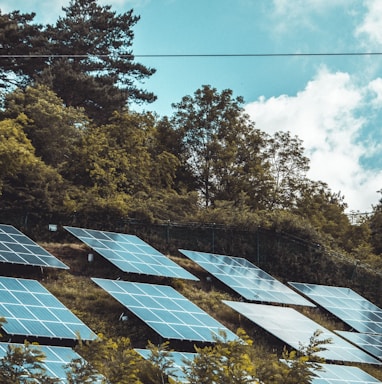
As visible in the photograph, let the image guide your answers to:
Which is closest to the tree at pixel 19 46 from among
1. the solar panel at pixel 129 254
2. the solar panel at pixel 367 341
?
the solar panel at pixel 129 254

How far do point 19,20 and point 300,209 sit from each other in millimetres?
19551

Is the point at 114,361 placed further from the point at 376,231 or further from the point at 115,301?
the point at 376,231

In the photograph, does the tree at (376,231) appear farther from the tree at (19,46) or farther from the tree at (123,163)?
the tree at (19,46)

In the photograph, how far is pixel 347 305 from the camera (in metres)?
32.5

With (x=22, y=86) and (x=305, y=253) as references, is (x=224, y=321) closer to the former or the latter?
(x=305, y=253)

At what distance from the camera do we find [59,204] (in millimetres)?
34625

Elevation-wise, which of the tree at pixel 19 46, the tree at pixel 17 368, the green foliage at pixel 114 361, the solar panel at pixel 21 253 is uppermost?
the tree at pixel 19 46

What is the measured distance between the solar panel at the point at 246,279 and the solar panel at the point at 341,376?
629 cm

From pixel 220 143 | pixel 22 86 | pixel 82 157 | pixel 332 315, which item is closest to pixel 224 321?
pixel 332 315

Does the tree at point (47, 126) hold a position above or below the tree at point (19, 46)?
below

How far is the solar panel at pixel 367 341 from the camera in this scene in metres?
27.7

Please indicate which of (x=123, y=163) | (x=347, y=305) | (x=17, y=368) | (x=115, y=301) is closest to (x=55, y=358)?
(x=17, y=368)

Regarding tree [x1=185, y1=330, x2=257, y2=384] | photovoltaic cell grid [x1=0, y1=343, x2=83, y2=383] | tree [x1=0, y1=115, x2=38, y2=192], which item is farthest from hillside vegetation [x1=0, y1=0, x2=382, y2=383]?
tree [x1=185, y1=330, x2=257, y2=384]

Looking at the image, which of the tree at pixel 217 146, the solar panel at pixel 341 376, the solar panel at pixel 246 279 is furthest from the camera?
the tree at pixel 217 146
